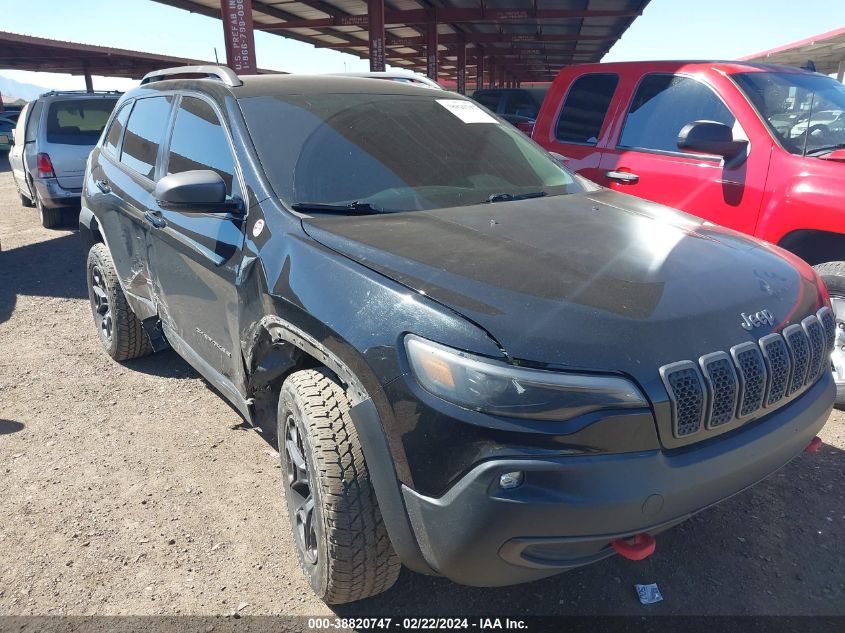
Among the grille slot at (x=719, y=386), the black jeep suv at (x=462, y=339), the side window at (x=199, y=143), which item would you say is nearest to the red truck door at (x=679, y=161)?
the black jeep suv at (x=462, y=339)

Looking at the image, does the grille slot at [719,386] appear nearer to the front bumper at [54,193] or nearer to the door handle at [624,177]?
the door handle at [624,177]

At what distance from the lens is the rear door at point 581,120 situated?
4684 mm

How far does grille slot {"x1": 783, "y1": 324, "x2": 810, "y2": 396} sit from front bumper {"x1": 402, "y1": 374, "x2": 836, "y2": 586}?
0.39m

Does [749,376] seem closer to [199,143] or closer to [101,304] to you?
[199,143]

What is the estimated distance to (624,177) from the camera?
14.4 ft

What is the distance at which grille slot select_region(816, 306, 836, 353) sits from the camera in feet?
7.47

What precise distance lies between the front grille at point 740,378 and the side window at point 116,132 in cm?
382

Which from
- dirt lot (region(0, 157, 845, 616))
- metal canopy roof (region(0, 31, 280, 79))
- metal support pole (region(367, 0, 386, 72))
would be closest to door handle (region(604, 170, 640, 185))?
dirt lot (region(0, 157, 845, 616))

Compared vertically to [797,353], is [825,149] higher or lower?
higher

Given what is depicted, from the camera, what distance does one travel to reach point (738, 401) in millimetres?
1848

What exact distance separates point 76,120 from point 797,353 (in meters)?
9.41

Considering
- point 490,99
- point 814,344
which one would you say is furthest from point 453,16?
point 814,344

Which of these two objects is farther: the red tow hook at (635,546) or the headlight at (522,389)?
the red tow hook at (635,546)

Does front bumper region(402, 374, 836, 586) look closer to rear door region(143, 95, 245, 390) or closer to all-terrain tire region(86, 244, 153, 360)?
rear door region(143, 95, 245, 390)
